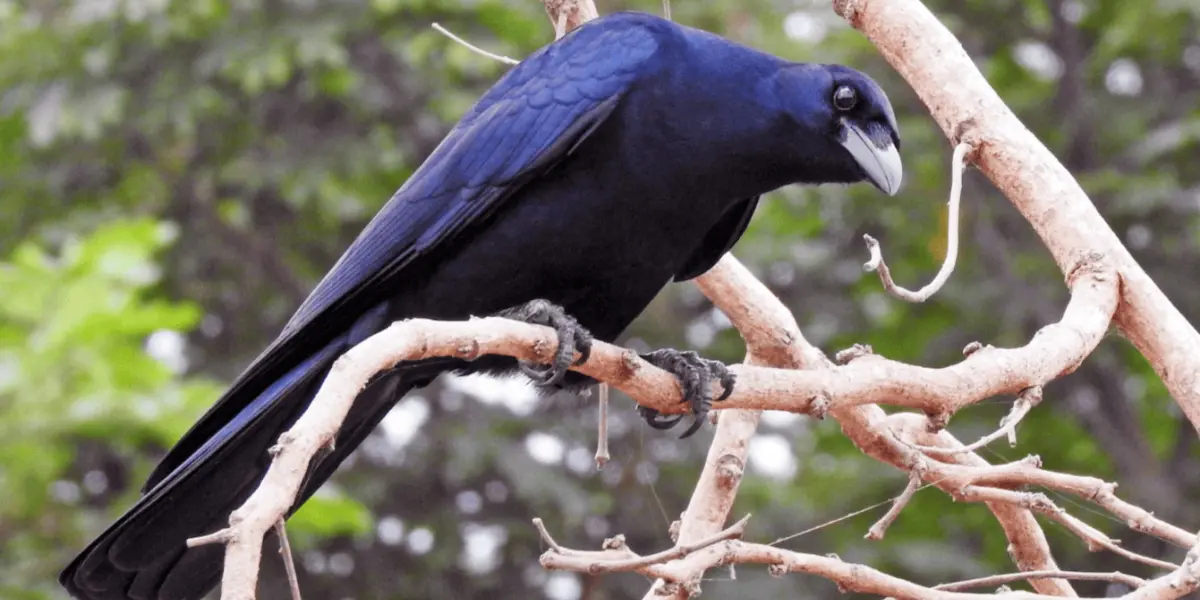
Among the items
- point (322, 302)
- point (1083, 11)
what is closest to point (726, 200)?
point (322, 302)

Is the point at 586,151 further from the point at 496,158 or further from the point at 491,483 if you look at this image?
the point at 491,483

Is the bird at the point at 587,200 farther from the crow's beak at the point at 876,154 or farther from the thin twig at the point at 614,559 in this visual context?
the thin twig at the point at 614,559

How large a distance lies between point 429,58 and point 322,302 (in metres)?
4.92

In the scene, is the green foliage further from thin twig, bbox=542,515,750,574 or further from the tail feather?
thin twig, bbox=542,515,750,574

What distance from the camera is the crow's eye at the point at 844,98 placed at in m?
3.51

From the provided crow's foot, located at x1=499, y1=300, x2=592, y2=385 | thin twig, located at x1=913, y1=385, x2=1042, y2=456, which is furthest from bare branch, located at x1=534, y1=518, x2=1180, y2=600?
crow's foot, located at x1=499, y1=300, x2=592, y2=385

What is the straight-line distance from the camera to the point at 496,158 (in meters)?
3.60

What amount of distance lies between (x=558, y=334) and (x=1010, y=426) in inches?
36.0

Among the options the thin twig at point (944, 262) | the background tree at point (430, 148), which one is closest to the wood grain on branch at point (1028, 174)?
the thin twig at point (944, 262)

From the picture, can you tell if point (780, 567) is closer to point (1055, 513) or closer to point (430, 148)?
point (1055, 513)

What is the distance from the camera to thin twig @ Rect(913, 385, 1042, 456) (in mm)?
2605

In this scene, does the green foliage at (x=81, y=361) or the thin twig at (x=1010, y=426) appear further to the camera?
the green foliage at (x=81, y=361)

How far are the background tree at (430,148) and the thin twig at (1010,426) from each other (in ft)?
14.9

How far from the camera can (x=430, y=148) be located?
847 cm
